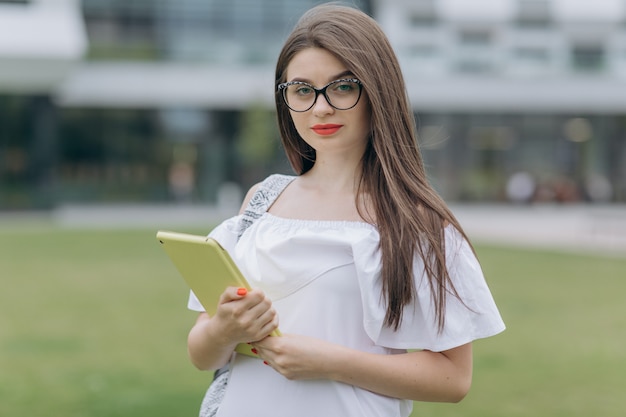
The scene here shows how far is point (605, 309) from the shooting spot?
1104 centimetres

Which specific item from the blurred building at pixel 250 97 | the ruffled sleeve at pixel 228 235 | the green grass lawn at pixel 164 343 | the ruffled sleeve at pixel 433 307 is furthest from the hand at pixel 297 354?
the blurred building at pixel 250 97

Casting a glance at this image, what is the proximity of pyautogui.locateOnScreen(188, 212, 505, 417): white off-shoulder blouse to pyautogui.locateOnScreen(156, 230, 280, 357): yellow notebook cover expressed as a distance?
0.13 m

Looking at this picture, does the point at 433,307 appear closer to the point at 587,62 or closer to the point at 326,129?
the point at 326,129

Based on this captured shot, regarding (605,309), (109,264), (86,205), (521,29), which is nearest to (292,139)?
(605,309)

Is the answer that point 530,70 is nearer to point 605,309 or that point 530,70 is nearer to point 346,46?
point 605,309

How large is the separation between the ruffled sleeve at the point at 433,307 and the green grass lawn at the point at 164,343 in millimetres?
4406

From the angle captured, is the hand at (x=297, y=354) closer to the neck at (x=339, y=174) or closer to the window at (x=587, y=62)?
the neck at (x=339, y=174)

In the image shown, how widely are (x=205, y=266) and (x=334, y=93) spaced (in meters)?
0.54

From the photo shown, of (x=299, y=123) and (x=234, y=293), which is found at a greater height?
(x=299, y=123)

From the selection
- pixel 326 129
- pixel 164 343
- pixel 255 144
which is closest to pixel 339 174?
pixel 326 129

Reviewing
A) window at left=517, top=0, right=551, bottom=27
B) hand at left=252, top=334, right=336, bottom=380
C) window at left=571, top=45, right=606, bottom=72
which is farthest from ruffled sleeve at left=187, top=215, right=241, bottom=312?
window at left=517, top=0, right=551, bottom=27

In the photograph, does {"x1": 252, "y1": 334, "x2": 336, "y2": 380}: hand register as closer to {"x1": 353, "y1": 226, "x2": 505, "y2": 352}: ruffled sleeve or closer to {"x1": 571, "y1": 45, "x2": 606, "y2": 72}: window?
{"x1": 353, "y1": 226, "x2": 505, "y2": 352}: ruffled sleeve

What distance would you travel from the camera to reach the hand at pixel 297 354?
6.58 ft

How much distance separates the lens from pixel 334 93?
6.98 ft
